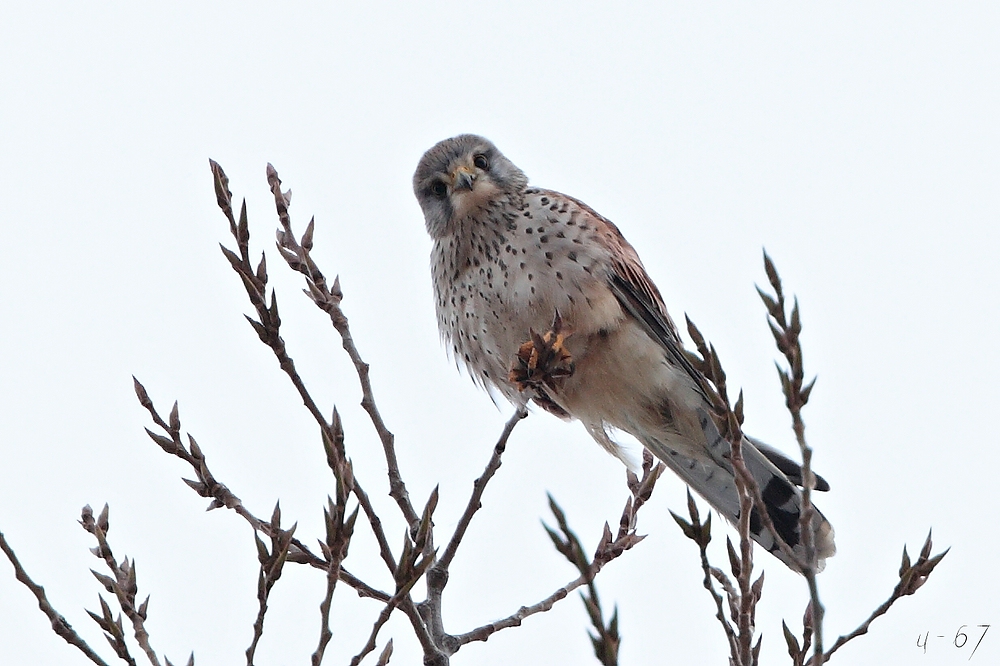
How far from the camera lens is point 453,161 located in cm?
446

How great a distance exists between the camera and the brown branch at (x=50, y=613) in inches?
76.6

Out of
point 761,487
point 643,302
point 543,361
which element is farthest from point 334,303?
point 761,487

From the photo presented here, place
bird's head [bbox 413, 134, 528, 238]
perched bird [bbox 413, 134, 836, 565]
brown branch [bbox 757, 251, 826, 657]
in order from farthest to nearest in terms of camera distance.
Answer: bird's head [bbox 413, 134, 528, 238] → perched bird [bbox 413, 134, 836, 565] → brown branch [bbox 757, 251, 826, 657]

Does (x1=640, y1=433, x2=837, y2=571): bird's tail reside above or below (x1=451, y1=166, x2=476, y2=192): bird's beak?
below

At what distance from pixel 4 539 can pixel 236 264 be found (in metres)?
0.65

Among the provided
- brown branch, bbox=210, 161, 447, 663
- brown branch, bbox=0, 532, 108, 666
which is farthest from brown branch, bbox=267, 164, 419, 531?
brown branch, bbox=0, 532, 108, 666

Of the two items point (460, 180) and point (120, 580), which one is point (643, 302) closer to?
point (460, 180)

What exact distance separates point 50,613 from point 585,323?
222 centimetres

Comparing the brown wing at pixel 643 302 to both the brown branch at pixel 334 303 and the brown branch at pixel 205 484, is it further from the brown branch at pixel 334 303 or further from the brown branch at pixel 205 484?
the brown branch at pixel 205 484

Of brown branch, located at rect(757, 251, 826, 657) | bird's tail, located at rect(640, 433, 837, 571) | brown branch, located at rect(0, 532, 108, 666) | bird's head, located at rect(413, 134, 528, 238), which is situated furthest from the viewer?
bird's head, located at rect(413, 134, 528, 238)

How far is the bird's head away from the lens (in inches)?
166

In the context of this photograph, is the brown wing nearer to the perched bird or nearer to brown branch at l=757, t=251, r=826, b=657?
the perched bird

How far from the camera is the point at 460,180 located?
4277mm

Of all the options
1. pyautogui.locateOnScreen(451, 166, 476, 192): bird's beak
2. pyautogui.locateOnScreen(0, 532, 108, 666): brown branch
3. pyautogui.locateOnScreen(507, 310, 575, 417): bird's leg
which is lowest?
pyautogui.locateOnScreen(0, 532, 108, 666): brown branch
